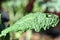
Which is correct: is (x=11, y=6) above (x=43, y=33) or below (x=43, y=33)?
above

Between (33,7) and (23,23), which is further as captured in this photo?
(33,7)

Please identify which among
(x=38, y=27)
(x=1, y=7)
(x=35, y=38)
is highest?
(x=38, y=27)

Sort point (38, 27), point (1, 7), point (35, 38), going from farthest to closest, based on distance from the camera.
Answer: point (1, 7)
point (35, 38)
point (38, 27)

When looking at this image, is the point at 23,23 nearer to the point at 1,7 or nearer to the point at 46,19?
the point at 46,19

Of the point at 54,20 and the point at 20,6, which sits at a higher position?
the point at 54,20

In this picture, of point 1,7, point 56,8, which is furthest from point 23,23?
point 1,7

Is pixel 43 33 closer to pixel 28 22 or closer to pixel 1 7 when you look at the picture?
pixel 1 7

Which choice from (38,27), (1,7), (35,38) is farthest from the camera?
(1,7)

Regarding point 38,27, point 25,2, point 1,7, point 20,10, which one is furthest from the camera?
point 1,7

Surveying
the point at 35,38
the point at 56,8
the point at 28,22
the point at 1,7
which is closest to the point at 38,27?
the point at 28,22
